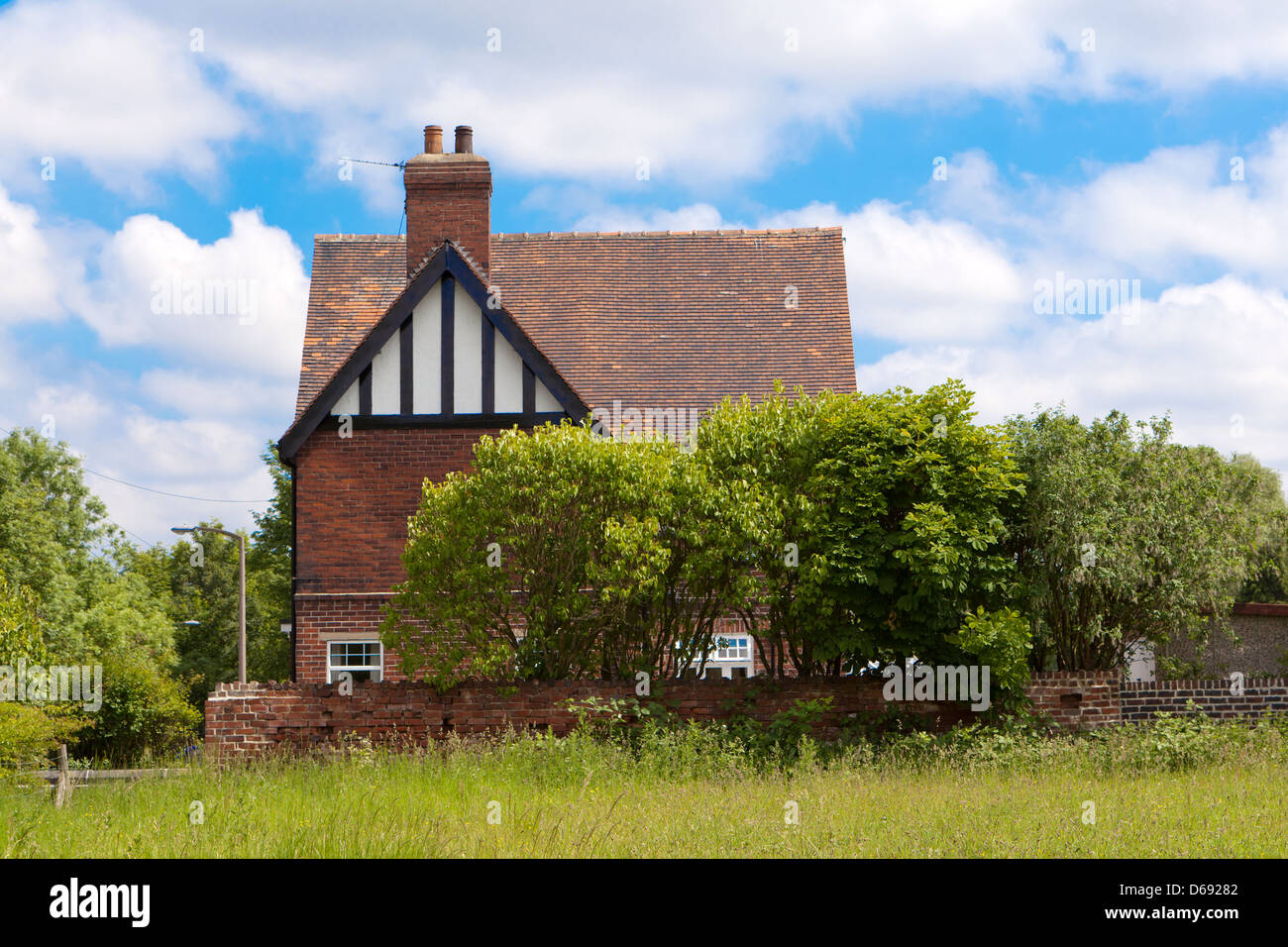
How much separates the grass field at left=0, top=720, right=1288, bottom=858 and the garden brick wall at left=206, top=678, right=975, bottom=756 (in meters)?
0.73

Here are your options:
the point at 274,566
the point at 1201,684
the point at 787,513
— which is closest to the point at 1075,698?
the point at 1201,684

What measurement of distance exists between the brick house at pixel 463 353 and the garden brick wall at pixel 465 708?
4.46 meters

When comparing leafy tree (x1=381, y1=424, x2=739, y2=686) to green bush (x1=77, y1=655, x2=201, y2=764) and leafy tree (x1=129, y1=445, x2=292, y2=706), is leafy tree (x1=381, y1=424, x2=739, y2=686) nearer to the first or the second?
green bush (x1=77, y1=655, x2=201, y2=764)

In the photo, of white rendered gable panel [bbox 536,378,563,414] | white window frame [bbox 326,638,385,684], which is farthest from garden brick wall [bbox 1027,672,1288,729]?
Answer: white window frame [bbox 326,638,385,684]

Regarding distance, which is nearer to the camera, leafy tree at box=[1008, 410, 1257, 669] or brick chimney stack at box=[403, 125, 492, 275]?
leafy tree at box=[1008, 410, 1257, 669]

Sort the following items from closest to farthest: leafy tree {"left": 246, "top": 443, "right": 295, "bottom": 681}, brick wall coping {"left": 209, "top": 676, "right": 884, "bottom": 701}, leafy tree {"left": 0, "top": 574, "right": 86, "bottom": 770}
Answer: brick wall coping {"left": 209, "top": 676, "right": 884, "bottom": 701} → leafy tree {"left": 0, "top": 574, "right": 86, "bottom": 770} → leafy tree {"left": 246, "top": 443, "right": 295, "bottom": 681}

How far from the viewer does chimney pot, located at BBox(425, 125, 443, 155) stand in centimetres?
2217

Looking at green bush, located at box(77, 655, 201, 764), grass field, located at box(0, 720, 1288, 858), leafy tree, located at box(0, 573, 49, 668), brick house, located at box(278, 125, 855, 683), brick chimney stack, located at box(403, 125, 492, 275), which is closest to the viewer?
grass field, located at box(0, 720, 1288, 858)

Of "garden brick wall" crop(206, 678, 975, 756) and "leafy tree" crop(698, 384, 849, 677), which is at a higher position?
"leafy tree" crop(698, 384, 849, 677)

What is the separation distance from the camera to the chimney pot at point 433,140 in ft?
72.7

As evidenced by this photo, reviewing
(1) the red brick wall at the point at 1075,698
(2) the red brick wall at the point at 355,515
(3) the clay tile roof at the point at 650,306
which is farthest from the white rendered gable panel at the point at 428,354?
(1) the red brick wall at the point at 1075,698

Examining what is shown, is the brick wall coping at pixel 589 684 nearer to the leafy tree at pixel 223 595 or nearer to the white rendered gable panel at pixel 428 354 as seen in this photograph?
the white rendered gable panel at pixel 428 354

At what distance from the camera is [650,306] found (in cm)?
2519

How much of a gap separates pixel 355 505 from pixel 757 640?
8.30m
